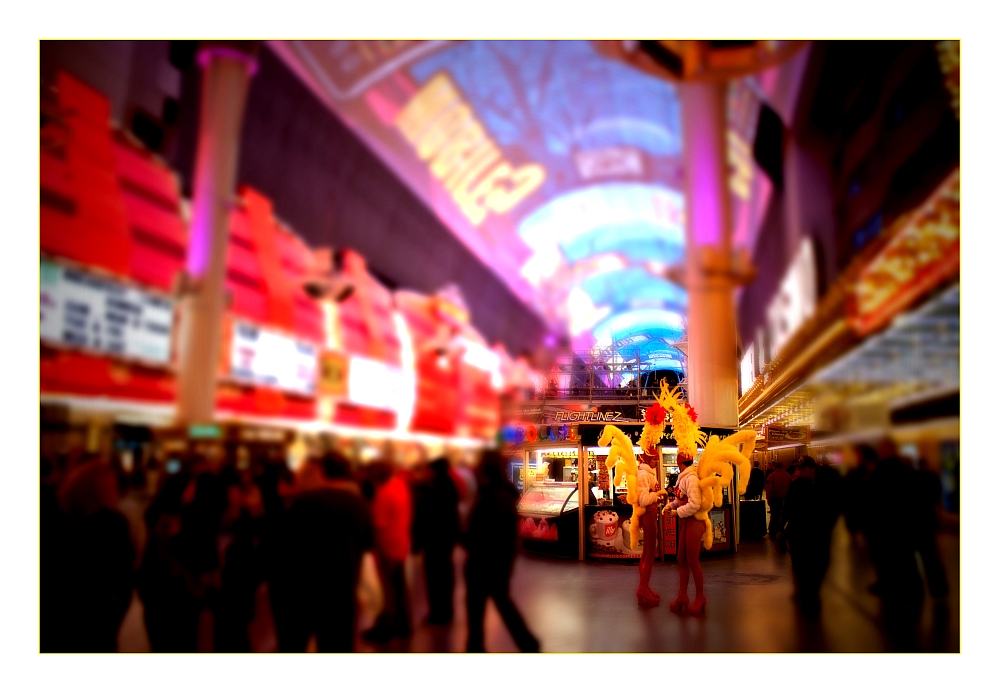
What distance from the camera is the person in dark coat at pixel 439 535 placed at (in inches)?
165

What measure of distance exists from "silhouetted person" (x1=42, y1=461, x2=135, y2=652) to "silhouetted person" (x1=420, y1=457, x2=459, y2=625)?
1425 mm

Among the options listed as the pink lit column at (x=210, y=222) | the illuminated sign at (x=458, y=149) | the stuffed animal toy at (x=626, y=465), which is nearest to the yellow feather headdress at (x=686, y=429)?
the stuffed animal toy at (x=626, y=465)

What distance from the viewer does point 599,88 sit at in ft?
15.4

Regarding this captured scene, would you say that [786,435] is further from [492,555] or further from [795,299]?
[492,555]

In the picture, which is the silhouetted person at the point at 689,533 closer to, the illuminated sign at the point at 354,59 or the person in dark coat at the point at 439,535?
the person in dark coat at the point at 439,535

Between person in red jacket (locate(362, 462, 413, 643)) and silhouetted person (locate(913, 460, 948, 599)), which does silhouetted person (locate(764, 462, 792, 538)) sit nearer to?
silhouetted person (locate(913, 460, 948, 599))

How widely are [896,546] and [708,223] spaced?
201 cm

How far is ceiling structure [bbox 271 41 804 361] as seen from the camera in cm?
449

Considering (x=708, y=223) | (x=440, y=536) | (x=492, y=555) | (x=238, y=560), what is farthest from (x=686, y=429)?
(x=238, y=560)

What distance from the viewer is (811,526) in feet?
15.7

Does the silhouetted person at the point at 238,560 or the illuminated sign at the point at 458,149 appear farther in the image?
the illuminated sign at the point at 458,149
